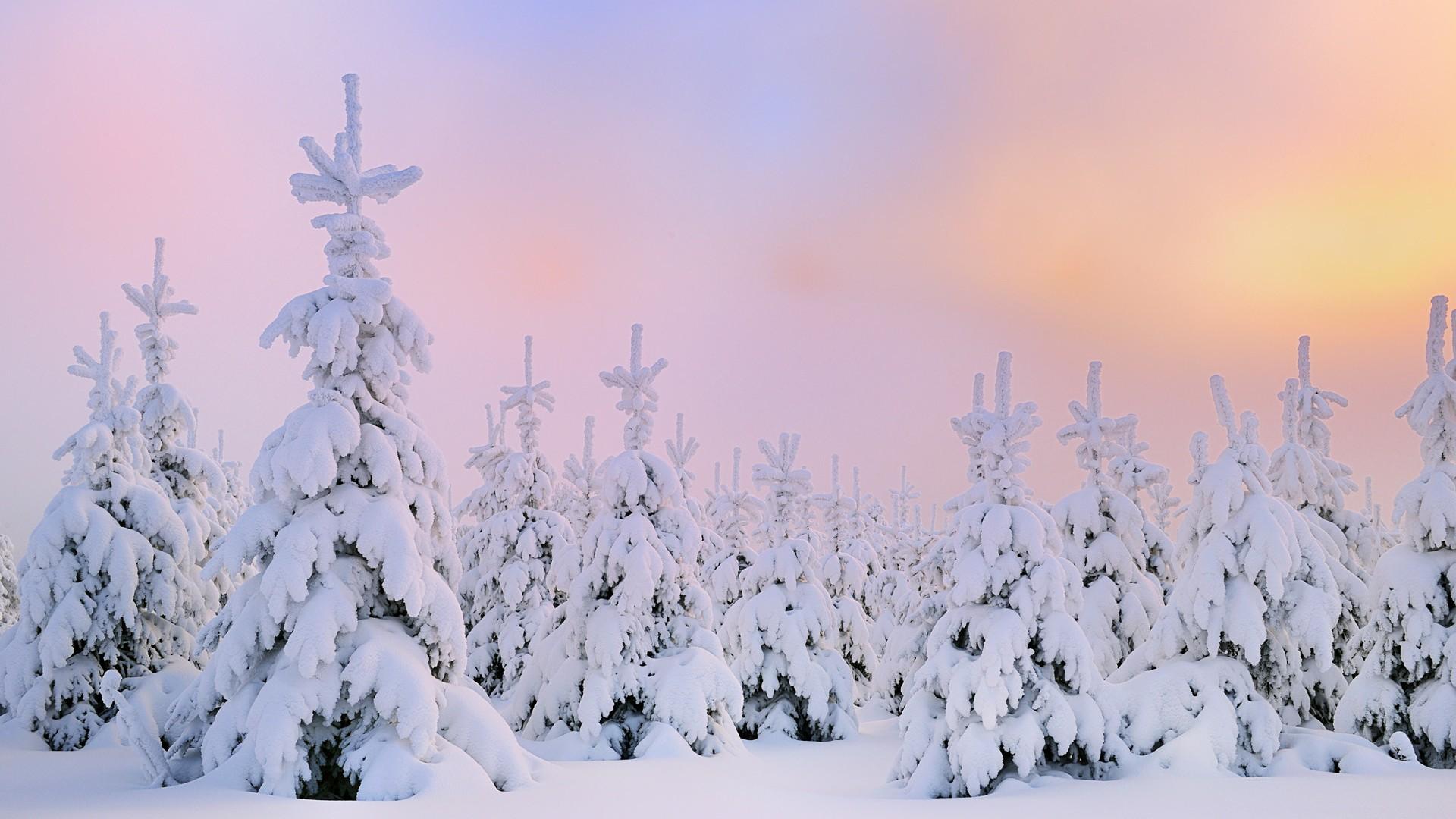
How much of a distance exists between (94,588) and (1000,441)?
57.8ft

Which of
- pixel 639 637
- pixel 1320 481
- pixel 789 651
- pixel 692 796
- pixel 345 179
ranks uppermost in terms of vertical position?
pixel 345 179

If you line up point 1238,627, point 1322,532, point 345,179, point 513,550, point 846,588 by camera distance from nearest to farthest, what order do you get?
1. point 345,179
2. point 1238,627
3. point 1322,532
4. point 513,550
5. point 846,588

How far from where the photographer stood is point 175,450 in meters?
23.3

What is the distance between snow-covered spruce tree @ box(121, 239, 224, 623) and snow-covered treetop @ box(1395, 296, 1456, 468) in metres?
24.2

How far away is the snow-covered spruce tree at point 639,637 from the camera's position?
20.4 meters

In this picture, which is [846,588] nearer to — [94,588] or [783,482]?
[783,482]

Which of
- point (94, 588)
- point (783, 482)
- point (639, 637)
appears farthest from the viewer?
point (783, 482)

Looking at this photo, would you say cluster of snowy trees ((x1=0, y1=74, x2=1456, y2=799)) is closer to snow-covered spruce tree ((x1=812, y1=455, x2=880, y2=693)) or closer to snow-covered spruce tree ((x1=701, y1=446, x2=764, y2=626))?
snow-covered spruce tree ((x1=701, y1=446, x2=764, y2=626))

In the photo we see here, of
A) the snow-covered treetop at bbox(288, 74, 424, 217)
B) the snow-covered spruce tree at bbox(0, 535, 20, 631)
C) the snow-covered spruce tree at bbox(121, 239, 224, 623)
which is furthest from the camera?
the snow-covered spruce tree at bbox(0, 535, 20, 631)

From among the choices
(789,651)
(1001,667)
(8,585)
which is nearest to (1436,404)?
(1001,667)

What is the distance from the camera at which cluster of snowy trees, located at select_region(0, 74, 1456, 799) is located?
42.5 feet

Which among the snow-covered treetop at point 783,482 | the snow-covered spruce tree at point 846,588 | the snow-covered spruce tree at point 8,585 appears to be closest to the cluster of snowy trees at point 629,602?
the snow-covered treetop at point 783,482

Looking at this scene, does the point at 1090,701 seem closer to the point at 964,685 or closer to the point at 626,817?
the point at 964,685

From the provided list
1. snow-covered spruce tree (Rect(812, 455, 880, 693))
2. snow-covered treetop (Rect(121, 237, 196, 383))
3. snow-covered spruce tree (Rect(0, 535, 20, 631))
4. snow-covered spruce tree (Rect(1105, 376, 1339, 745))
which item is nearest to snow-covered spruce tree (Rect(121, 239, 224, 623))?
snow-covered treetop (Rect(121, 237, 196, 383))
